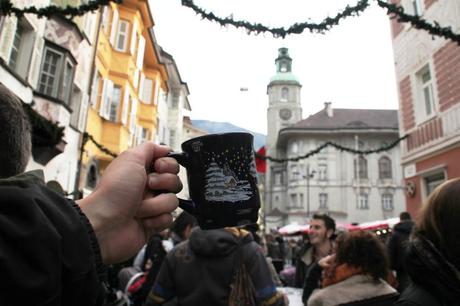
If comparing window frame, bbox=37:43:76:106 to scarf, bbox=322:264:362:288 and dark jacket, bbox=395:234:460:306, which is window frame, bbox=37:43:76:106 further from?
dark jacket, bbox=395:234:460:306

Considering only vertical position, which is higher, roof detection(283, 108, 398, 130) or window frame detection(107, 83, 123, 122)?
roof detection(283, 108, 398, 130)

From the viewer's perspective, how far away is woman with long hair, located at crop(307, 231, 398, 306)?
2.80m

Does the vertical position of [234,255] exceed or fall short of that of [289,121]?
it falls short

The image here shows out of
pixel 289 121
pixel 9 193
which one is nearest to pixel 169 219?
pixel 9 193

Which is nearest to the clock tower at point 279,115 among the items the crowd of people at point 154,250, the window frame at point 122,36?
the window frame at point 122,36

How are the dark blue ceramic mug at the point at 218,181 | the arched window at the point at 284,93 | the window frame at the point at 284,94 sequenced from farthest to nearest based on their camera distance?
1. the arched window at the point at 284,93
2. the window frame at the point at 284,94
3. the dark blue ceramic mug at the point at 218,181

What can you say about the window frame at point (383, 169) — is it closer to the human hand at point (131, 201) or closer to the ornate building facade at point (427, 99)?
the ornate building facade at point (427, 99)

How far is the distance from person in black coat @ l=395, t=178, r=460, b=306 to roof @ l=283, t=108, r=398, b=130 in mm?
50827

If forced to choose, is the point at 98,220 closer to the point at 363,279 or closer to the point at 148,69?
the point at 363,279

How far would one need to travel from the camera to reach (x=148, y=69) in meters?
22.5

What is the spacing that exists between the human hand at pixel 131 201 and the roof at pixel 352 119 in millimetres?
51975

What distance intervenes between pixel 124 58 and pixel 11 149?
16.2 m

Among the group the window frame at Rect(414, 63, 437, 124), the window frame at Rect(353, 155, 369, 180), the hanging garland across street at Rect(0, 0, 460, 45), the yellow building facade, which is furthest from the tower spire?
the hanging garland across street at Rect(0, 0, 460, 45)

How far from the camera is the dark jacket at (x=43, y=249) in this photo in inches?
25.8
